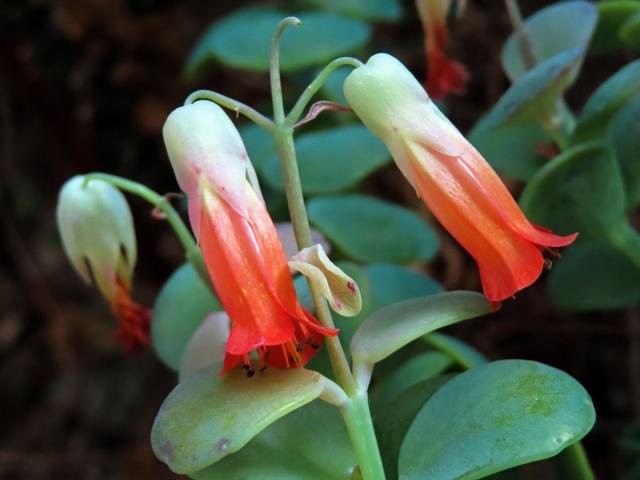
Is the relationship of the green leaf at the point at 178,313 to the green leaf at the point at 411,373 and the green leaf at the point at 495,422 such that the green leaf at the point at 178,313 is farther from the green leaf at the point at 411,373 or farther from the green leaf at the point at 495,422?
the green leaf at the point at 495,422

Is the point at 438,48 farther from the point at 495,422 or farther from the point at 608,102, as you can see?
the point at 495,422

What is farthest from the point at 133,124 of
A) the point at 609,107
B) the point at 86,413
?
the point at 609,107

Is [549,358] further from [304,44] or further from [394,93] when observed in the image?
[394,93]

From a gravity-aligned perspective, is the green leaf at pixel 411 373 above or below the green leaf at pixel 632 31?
below

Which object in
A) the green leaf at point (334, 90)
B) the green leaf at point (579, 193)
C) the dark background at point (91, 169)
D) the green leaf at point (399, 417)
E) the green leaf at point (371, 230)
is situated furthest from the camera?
the dark background at point (91, 169)

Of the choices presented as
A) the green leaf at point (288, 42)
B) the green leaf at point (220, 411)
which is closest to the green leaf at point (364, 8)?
the green leaf at point (288, 42)

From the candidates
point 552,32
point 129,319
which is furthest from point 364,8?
point 129,319

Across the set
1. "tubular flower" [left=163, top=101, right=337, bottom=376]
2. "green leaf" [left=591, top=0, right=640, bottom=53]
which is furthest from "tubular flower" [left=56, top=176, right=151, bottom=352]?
"green leaf" [left=591, top=0, right=640, bottom=53]

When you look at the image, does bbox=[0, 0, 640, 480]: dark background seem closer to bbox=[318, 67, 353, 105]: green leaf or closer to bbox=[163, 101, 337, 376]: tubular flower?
bbox=[318, 67, 353, 105]: green leaf
